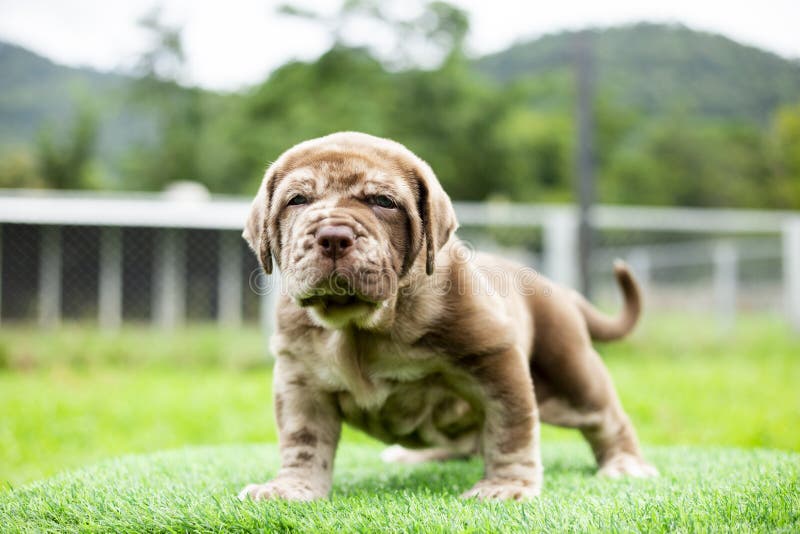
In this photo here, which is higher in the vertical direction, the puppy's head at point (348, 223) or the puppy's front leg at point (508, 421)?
the puppy's head at point (348, 223)

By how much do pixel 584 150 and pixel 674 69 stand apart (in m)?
22.5

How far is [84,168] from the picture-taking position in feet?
84.8

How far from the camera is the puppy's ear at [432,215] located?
317 cm

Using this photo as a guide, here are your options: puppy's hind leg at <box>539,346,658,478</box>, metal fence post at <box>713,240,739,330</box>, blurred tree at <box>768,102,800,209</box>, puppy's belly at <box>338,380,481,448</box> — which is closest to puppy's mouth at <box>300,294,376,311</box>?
puppy's belly at <box>338,380,481,448</box>

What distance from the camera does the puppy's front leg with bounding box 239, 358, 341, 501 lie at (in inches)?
131

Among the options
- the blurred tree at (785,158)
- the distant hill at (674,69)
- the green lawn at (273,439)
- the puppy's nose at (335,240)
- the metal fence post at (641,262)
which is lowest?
the green lawn at (273,439)

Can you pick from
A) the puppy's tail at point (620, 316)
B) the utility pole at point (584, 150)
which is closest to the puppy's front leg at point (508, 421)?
the puppy's tail at point (620, 316)

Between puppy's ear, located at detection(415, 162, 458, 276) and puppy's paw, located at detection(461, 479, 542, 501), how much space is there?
2.95ft

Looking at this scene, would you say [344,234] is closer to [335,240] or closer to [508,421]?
[335,240]

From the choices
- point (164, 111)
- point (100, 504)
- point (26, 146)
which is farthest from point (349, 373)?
point (164, 111)

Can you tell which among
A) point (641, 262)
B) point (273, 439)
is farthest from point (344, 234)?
point (641, 262)

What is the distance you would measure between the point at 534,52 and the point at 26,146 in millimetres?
19432

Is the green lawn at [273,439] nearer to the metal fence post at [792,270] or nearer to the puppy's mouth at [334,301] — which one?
the metal fence post at [792,270]

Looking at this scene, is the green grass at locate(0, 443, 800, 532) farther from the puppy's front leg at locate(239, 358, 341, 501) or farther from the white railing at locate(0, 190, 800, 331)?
the white railing at locate(0, 190, 800, 331)
